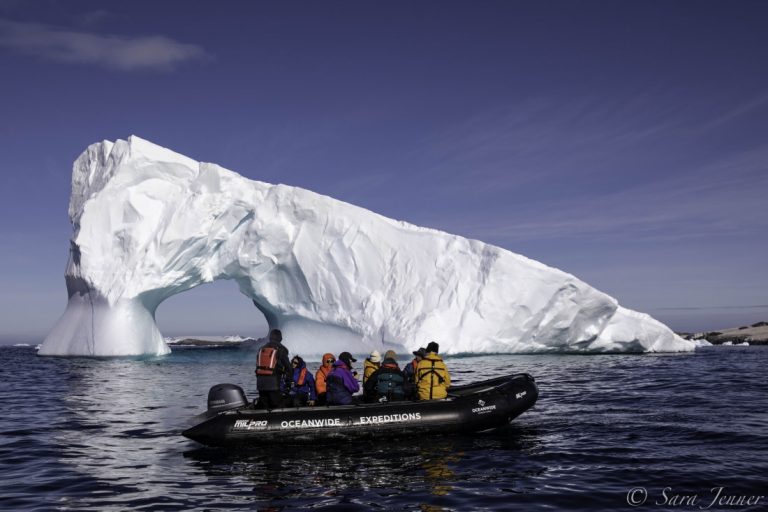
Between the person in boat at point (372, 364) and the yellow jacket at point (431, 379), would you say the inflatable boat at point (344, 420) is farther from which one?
the person in boat at point (372, 364)

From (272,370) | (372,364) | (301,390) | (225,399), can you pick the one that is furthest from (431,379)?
(225,399)

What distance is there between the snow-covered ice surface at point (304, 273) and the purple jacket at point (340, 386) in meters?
17.4

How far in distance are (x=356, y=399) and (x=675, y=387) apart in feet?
30.3

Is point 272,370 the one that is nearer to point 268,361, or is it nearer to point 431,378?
point 268,361

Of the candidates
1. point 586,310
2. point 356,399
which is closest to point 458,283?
point 586,310

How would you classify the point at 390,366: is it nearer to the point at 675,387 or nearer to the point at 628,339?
the point at 675,387

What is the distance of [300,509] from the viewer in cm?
611

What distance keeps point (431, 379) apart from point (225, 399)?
346 cm

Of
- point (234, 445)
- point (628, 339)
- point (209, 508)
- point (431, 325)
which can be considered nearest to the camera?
point (209, 508)

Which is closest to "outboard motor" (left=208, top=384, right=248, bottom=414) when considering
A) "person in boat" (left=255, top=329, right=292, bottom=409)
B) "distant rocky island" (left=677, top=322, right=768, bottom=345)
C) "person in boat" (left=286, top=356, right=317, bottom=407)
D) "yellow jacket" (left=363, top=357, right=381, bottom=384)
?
"person in boat" (left=255, top=329, right=292, bottom=409)

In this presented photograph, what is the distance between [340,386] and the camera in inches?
395

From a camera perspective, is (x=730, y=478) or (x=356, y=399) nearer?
(x=730, y=478)

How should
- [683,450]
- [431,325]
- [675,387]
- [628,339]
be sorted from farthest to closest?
[628,339], [431,325], [675,387], [683,450]

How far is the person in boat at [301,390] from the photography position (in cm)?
1042
